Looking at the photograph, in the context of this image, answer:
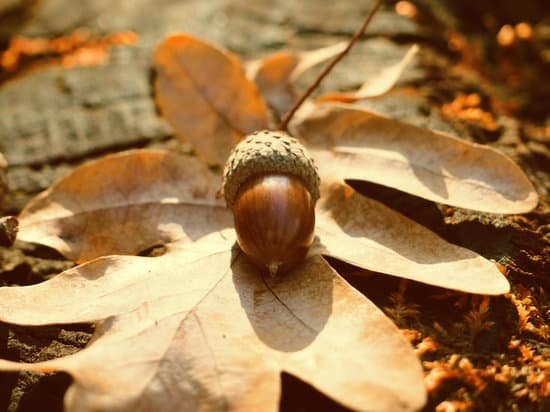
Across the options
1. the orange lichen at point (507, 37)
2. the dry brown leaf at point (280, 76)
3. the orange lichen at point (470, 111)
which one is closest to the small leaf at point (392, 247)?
the dry brown leaf at point (280, 76)

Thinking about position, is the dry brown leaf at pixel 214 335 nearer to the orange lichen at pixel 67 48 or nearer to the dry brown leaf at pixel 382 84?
the dry brown leaf at pixel 382 84

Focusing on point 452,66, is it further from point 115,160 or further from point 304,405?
point 304,405

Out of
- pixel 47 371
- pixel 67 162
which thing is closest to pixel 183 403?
pixel 47 371

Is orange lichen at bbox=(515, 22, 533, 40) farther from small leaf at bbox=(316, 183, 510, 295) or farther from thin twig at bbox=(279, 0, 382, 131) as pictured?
small leaf at bbox=(316, 183, 510, 295)

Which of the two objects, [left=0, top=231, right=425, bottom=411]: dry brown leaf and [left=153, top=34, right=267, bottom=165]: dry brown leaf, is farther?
[left=153, top=34, right=267, bottom=165]: dry brown leaf

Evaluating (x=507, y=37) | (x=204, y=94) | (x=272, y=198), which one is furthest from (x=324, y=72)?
(x=507, y=37)

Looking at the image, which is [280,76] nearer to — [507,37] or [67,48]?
[507,37]

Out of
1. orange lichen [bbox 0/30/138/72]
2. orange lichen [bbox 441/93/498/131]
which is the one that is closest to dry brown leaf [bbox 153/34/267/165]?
orange lichen [bbox 441/93/498/131]
